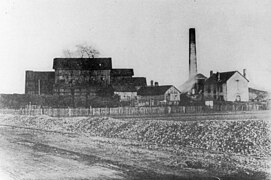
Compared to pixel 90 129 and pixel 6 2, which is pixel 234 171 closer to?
pixel 6 2

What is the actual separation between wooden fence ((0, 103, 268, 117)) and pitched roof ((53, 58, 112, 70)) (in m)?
9.54

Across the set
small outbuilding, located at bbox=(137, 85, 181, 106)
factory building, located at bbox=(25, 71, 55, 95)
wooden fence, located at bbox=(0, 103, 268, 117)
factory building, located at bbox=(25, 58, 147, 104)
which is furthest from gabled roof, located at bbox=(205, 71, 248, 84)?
factory building, located at bbox=(25, 71, 55, 95)

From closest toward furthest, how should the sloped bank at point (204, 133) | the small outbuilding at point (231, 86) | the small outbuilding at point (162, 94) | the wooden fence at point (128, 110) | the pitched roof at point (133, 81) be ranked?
1. the sloped bank at point (204, 133)
2. the wooden fence at point (128, 110)
3. the small outbuilding at point (231, 86)
4. the small outbuilding at point (162, 94)
5. the pitched roof at point (133, 81)

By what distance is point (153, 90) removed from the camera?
5353cm

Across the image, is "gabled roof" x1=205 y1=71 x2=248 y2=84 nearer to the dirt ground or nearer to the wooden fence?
the wooden fence

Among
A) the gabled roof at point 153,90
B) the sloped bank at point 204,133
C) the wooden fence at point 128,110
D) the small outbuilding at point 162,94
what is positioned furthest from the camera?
the gabled roof at point 153,90

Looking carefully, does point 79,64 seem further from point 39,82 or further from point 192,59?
point 192,59

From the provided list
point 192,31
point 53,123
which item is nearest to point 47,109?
point 53,123

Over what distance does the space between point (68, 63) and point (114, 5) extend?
110 feet

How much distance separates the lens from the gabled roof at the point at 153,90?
170ft

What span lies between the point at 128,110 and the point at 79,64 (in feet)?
34.9

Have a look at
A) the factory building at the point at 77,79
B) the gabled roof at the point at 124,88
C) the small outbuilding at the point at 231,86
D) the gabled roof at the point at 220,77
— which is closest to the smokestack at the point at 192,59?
the gabled roof at the point at 220,77

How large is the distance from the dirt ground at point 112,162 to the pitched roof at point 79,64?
30078 mm

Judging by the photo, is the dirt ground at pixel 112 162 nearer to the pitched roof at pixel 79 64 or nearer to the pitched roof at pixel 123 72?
the pitched roof at pixel 79 64
